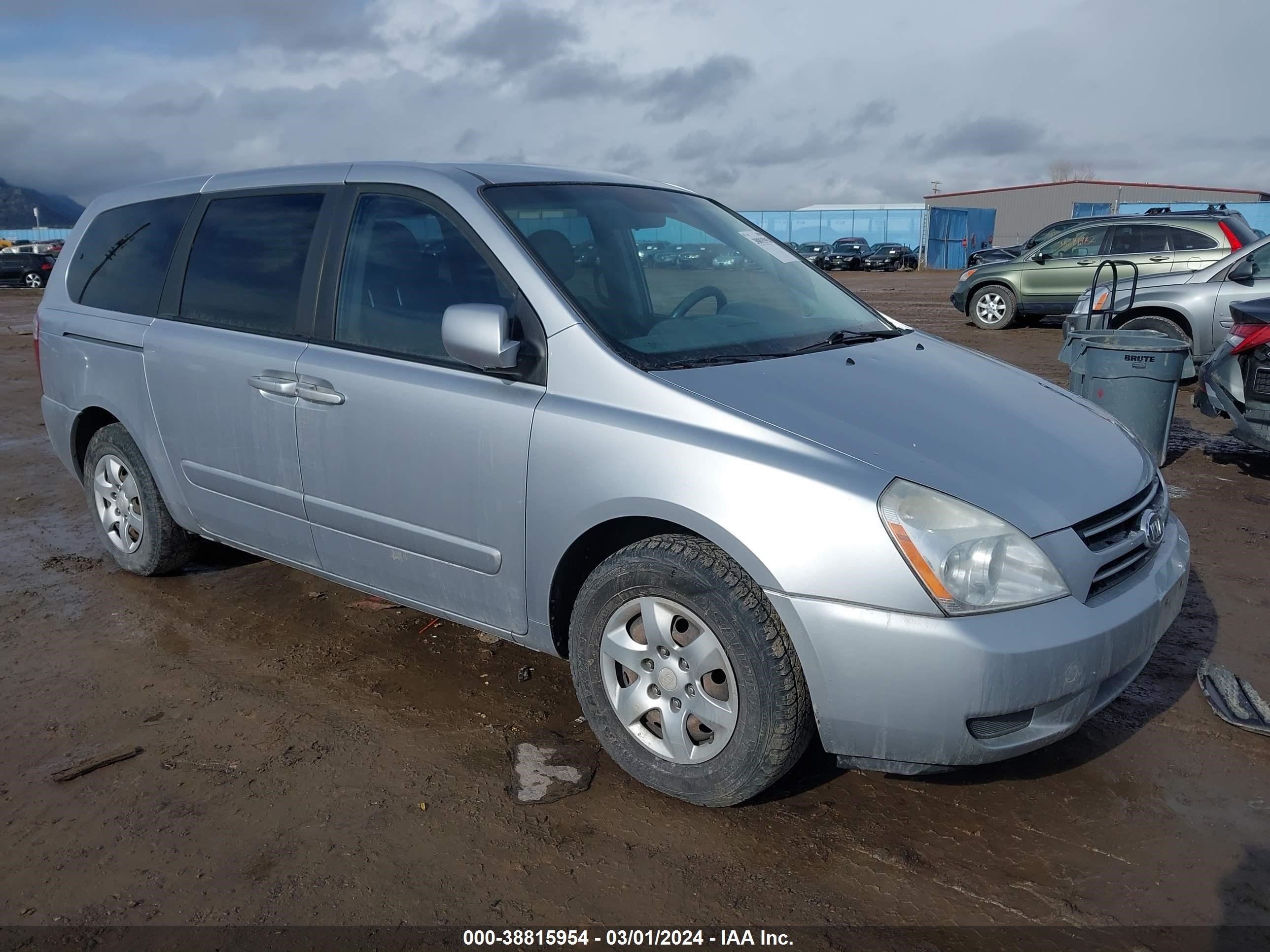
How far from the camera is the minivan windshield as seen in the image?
3.10m

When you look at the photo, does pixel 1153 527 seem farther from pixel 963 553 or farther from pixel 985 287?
pixel 985 287

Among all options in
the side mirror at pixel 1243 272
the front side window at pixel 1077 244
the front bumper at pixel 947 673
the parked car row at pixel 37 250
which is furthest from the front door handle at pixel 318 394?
the parked car row at pixel 37 250

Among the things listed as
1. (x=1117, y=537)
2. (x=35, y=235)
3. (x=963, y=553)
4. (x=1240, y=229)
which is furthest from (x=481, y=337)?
(x=35, y=235)

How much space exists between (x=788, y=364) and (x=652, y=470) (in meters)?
0.67

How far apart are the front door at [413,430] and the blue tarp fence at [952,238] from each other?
130 ft

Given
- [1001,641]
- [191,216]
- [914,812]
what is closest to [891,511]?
[1001,641]

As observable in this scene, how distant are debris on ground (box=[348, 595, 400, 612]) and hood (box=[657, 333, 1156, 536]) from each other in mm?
2159

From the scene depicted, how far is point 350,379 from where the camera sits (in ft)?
11.1

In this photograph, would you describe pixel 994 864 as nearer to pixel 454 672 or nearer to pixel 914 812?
pixel 914 812

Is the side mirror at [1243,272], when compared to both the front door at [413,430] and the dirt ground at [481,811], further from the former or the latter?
the front door at [413,430]

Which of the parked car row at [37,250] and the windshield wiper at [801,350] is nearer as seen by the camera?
the windshield wiper at [801,350]

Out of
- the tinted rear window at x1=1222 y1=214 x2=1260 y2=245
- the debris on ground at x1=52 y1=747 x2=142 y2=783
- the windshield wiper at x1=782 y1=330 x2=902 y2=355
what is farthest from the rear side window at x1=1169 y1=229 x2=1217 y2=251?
the debris on ground at x1=52 y1=747 x2=142 y2=783

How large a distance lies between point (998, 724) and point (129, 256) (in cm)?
413

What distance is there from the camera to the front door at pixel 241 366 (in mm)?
3654
